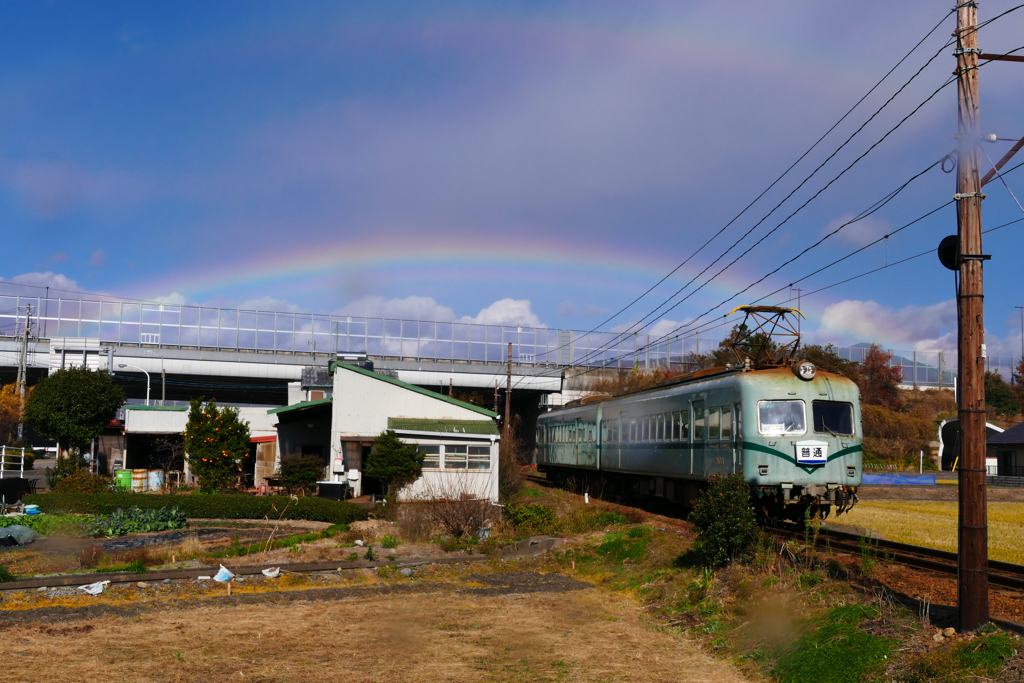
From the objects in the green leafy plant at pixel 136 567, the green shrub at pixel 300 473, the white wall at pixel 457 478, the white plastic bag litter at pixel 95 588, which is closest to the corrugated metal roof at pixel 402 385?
the white wall at pixel 457 478

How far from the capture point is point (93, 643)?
10688 millimetres

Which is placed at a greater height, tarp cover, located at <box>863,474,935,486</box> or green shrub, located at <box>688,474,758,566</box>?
green shrub, located at <box>688,474,758,566</box>

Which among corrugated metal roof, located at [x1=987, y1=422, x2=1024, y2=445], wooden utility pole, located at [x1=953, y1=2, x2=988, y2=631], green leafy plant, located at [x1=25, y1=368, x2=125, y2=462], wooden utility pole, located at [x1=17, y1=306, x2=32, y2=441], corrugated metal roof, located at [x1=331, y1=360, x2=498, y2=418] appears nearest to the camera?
wooden utility pole, located at [x1=953, y1=2, x2=988, y2=631]

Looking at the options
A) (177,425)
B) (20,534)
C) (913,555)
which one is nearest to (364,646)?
(913,555)

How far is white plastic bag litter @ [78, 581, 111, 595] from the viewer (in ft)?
46.1

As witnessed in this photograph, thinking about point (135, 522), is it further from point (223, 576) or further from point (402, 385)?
point (402, 385)

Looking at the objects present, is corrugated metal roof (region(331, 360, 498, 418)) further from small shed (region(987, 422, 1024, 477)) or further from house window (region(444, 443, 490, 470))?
small shed (region(987, 422, 1024, 477))

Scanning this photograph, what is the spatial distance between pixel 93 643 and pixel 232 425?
23.1 m

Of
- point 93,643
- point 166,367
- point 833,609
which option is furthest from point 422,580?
point 166,367

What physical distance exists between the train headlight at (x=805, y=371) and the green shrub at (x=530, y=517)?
828 cm

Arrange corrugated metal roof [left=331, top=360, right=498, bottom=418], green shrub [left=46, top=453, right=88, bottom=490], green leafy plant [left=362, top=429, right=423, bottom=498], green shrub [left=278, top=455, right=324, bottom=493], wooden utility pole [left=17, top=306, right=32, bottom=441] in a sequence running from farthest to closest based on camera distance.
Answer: wooden utility pole [left=17, top=306, right=32, bottom=441]
green shrub [left=46, top=453, right=88, bottom=490]
green shrub [left=278, top=455, right=324, bottom=493]
corrugated metal roof [left=331, top=360, right=498, bottom=418]
green leafy plant [left=362, top=429, right=423, bottom=498]

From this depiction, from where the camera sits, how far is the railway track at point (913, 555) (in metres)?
11.9

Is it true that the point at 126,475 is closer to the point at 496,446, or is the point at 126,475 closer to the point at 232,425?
the point at 232,425

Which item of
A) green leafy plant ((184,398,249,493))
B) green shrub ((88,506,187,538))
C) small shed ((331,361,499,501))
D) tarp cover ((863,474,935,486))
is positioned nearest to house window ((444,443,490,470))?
small shed ((331,361,499,501))
